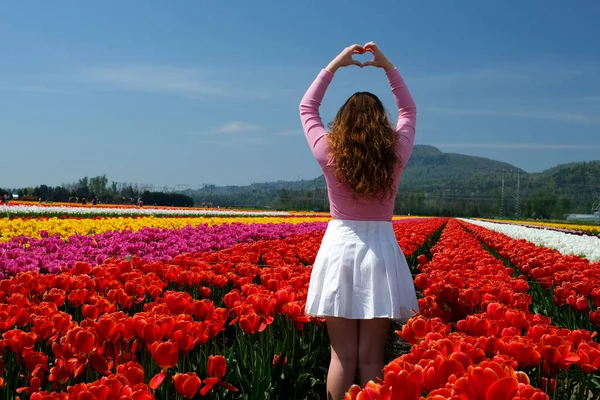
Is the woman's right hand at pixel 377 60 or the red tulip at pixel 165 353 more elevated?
the woman's right hand at pixel 377 60

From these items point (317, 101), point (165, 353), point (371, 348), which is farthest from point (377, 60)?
point (165, 353)

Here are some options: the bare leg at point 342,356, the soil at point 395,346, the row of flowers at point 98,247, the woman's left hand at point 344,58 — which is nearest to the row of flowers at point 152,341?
the bare leg at point 342,356

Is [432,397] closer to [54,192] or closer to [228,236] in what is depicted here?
[228,236]

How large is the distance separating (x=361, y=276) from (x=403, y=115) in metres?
0.96

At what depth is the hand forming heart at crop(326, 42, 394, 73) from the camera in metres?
3.30

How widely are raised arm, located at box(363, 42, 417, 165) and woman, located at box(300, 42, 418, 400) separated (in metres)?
0.01

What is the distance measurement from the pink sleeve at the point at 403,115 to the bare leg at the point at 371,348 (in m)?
0.86

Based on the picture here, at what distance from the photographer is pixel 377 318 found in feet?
9.64

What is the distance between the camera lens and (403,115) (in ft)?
10.6

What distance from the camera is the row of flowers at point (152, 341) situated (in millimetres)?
2184

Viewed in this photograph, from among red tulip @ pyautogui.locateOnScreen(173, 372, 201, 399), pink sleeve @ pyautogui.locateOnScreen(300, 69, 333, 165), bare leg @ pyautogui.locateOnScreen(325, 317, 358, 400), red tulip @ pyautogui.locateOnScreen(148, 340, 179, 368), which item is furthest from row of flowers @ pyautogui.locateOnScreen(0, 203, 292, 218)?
red tulip @ pyautogui.locateOnScreen(173, 372, 201, 399)

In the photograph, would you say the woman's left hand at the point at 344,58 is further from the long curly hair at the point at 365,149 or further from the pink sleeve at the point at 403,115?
the long curly hair at the point at 365,149

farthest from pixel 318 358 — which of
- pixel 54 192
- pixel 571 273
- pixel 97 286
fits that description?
pixel 54 192

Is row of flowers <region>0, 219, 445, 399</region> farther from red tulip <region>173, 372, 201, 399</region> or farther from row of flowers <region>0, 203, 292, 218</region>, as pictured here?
row of flowers <region>0, 203, 292, 218</region>
